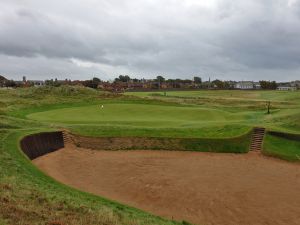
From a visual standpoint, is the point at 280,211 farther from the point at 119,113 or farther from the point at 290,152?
the point at 119,113

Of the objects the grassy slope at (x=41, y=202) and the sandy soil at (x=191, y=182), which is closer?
the grassy slope at (x=41, y=202)

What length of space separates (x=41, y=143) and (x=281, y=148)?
73.9 ft

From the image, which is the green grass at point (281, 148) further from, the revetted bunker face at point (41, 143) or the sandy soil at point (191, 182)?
the revetted bunker face at point (41, 143)

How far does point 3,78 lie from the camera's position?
19212cm

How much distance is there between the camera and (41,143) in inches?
1458

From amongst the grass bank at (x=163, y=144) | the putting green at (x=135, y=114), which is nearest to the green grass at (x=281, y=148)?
the grass bank at (x=163, y=144)

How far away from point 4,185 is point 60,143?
20.7 meters

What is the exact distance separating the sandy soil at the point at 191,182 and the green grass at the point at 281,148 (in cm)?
128

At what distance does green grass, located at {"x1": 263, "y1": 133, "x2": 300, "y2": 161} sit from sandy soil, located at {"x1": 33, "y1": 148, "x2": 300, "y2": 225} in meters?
1.28

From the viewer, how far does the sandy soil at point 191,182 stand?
23.4m

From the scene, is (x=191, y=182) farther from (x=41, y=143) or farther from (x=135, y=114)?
(x=135, y=114)

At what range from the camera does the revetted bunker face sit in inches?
1342

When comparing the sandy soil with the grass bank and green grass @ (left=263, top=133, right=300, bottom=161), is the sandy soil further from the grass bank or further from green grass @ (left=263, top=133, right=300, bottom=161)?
green grass @ (left=263, top=133, right=300, bottom=161)

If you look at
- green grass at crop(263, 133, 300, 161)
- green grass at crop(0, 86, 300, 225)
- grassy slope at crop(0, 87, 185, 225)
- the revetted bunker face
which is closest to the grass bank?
green grass at crop(0, 86, 300, 225)
